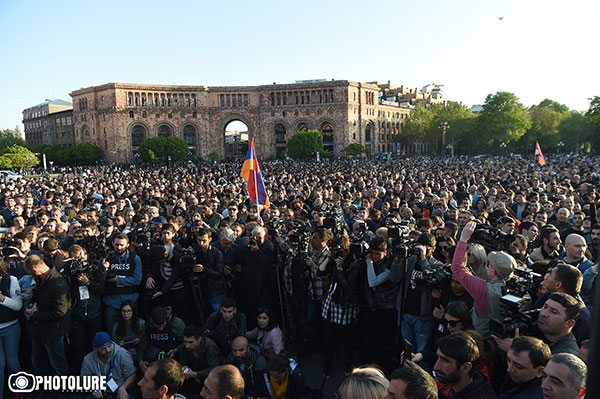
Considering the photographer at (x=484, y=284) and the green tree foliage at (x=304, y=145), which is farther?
the green tree foliage at (x=304, y=145)

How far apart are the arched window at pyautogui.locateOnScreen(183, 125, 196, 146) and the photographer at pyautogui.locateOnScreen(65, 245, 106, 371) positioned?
210 ft

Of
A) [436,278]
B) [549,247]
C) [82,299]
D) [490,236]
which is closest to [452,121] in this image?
[549,247]

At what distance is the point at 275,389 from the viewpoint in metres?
4.08

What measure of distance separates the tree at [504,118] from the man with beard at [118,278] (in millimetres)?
63713

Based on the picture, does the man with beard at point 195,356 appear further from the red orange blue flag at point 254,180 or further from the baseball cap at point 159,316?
the red orange blue flag at point 254,180

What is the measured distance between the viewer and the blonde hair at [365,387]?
8.14ft

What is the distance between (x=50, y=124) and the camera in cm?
8425

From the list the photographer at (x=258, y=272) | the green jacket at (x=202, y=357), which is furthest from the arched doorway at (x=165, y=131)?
the green jacket at (x=202, y=357)

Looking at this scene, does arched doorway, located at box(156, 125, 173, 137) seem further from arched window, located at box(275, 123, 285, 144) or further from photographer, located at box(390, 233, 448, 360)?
photographer, located at box(390, 233, 448, 360)

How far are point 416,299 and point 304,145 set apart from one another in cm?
5253

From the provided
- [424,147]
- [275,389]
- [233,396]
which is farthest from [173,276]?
[424,147]

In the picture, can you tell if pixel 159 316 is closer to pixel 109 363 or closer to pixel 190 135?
pixel 109 363

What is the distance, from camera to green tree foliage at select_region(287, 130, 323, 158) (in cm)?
5647

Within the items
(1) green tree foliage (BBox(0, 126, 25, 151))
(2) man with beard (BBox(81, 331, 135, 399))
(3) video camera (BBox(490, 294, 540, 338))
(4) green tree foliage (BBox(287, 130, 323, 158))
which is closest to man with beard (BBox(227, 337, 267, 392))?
(2) man with beard (BBox(81, 331, 135, 399))
